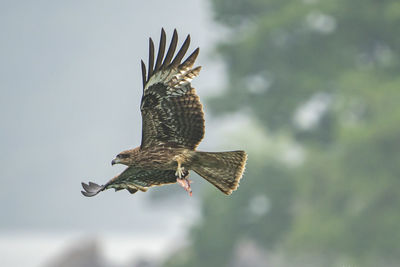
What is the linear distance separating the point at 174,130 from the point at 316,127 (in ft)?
91.1

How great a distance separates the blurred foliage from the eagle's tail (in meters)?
21.8

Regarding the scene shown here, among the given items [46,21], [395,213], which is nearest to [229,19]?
[395,213]

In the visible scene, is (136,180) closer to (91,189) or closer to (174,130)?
(91,189)

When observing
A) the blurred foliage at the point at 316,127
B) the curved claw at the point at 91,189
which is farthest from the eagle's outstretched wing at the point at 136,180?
the blurred foliage at the point at 316,127

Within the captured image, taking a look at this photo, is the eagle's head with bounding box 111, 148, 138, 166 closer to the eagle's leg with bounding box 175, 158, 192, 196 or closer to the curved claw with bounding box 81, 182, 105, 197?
the curved claw with bounding box 81, 182, 105, 197

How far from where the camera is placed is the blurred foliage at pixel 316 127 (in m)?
30.3

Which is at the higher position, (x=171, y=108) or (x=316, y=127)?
(x=316, y=127)

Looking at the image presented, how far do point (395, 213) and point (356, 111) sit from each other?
530 centimetres

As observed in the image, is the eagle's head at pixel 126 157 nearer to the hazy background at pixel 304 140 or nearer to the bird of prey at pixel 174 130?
the bird of prey at pixel 174 130

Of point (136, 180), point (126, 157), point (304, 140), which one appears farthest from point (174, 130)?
point (304, 140)

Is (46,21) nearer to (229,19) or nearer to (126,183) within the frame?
(229,19)

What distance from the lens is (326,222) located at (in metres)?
31.2

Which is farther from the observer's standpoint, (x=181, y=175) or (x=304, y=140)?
(x=304, y=140)

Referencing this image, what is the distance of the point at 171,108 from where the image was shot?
25.7 ft
